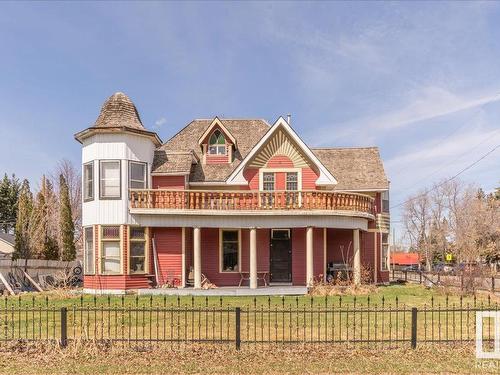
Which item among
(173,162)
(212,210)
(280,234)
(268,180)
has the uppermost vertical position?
(173,162)

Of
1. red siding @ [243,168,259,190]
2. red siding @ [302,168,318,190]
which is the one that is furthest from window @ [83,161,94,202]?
red siding @ [302,168,318,190]

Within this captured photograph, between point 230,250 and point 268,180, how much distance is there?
4.27 m

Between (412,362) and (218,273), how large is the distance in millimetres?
16729

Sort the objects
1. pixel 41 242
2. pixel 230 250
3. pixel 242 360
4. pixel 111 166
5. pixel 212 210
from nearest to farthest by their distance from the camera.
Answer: pixel 242 360, pixel 212 210, pixel 111 166, pixel 230 250, pixel 41 242

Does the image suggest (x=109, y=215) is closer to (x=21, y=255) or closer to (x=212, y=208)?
(x=212, y=208)

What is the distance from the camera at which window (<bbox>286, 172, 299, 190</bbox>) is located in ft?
86.3

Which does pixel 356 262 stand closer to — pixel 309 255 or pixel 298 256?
pixel 309 255

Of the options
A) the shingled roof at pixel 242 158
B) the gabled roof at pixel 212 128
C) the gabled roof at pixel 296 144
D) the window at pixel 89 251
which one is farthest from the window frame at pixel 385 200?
the window at pixel 89 251

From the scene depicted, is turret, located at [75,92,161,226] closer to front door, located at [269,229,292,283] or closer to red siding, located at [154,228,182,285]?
red siding, located at [154,228,182,285]

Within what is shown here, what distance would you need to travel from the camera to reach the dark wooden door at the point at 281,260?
26188 mm

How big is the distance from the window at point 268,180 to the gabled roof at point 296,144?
1212 mm

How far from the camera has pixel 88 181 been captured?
24.3 metres

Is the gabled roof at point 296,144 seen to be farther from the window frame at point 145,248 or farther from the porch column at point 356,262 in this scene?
A: the window frame at point 145,248

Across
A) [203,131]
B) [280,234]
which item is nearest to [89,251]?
[280,234]
